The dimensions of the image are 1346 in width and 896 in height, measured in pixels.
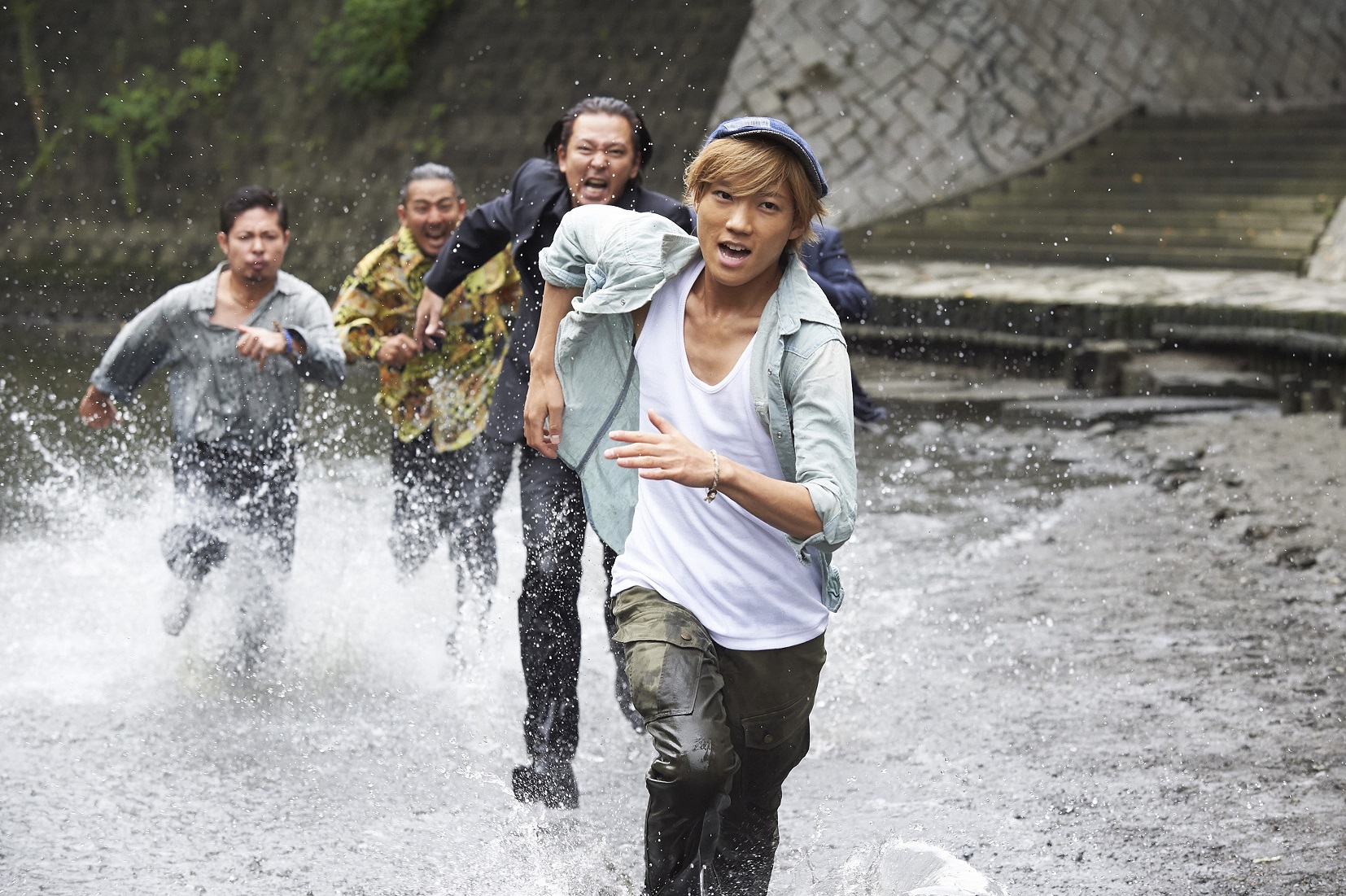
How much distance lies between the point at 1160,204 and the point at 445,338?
12913mm

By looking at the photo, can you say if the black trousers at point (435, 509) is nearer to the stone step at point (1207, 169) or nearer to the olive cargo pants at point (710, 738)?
the olive cargo pants at point (710, 738)

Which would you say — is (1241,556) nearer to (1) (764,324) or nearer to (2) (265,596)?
(2) (265,596)

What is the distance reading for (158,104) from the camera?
76.8ft

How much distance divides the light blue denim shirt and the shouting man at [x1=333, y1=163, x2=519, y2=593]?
2.40 meters

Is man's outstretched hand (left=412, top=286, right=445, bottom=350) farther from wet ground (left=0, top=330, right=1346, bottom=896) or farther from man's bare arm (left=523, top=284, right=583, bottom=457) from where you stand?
man's bare arm (left=523, top=284, right=583, bottom=457)

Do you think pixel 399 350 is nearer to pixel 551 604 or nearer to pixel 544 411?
pixel 551 604

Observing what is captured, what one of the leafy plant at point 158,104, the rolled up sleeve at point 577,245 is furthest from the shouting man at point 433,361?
the leafy plant at point 158,104

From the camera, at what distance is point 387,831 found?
4.10 meters

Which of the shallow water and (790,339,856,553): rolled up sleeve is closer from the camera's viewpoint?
(790,339,856,553): rolled up sleeve

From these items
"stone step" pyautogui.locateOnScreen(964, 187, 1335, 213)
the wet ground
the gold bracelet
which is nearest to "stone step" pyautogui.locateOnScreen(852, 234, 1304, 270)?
"stone step" pyautogui.locateOnScreen(964, 187, 1335, 213)

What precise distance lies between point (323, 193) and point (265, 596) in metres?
16.4

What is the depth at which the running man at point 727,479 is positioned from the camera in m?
2.93

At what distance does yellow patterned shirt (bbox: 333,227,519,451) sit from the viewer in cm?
594

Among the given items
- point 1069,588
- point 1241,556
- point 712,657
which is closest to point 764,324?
point 712,657
